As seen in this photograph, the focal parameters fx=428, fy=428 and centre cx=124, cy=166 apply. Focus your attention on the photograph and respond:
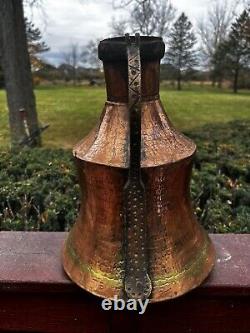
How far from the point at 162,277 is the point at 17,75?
784 centimetres

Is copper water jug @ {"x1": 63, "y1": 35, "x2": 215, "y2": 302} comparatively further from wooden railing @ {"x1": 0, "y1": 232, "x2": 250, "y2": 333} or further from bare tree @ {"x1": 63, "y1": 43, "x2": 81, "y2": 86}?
bare tree @ {"x1": 63, "y1": 43, "x2": 81, "y2": 86}

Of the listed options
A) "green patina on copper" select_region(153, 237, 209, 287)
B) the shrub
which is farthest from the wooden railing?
the shrub

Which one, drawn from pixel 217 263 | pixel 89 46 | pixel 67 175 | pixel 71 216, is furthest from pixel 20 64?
pixel 89 46

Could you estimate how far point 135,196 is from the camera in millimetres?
1276

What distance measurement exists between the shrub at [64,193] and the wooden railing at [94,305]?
0.86 metres

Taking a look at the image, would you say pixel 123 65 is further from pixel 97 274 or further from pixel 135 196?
pixel 97 274

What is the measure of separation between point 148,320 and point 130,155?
28.6 inches

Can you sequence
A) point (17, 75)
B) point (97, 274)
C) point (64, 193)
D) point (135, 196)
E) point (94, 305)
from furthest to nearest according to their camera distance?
point (17, 75)
point (64, 193)
point (94, 305)
point (97, 274)
point (135, 196)

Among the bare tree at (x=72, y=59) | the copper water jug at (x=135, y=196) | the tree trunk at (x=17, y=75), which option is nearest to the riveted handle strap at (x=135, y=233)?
the copper water jug at (x=135, y=196)

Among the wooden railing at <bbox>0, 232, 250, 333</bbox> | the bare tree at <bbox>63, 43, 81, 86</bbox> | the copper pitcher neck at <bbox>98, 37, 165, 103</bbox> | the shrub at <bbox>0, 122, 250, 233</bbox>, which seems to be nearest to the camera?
the copper pitcher neck at <bbox>98, 37, 165, 103</bbox>

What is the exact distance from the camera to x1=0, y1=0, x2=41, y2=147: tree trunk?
8305 mm

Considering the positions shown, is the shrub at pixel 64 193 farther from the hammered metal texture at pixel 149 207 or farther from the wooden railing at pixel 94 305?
the hammered metal texture at pixel 149 207

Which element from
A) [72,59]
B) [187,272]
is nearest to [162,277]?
[187,272]

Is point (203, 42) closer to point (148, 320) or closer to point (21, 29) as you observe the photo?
point (21, 29)
